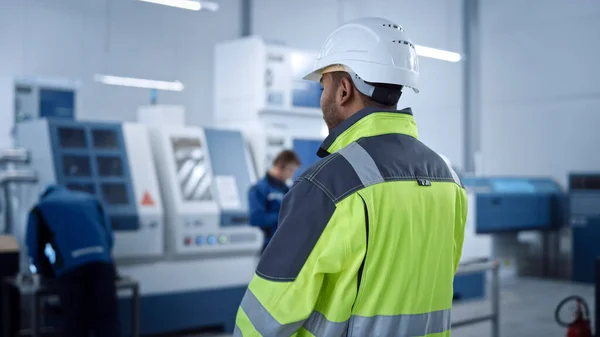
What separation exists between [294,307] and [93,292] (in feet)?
11.4

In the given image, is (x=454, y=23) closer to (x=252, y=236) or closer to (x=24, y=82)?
(x=252, y=236)

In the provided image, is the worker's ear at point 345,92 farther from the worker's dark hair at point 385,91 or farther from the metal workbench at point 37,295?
the metal workbench at point 37,295

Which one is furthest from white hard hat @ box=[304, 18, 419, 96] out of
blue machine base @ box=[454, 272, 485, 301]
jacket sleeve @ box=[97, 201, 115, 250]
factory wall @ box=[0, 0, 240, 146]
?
factory wall @ box=[0, 0, 240, 146]

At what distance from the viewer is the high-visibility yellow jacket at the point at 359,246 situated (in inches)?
57.0

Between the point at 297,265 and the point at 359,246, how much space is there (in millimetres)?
144

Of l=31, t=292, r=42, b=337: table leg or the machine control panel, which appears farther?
the machine control panel

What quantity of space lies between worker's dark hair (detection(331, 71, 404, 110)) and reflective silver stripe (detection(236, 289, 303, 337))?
56 cm

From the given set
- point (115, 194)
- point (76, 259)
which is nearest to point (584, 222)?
point (115, 194)

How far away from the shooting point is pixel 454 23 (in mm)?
12711

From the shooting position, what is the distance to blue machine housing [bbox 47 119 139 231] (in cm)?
528

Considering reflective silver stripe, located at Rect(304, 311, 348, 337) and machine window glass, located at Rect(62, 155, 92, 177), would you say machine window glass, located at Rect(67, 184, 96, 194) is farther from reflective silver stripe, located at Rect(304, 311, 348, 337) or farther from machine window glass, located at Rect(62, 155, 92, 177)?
reflective silver stripe, located at Rect(304, 311, 348, 337)

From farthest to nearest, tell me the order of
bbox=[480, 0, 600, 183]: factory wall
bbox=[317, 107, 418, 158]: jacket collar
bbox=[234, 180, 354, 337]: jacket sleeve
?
1. bbox=[480, 0, 600, 183]: factory wall
2. bbox=[317, 107, 418, 158]: jacket collar
3. bbox=[234, 180, 354, 337]: jacket sleeve

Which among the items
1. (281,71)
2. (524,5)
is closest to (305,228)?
(281,71)

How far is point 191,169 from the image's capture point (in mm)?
5930
